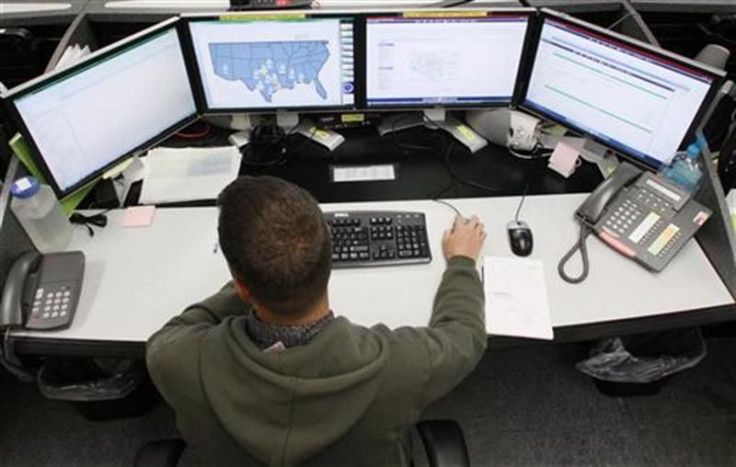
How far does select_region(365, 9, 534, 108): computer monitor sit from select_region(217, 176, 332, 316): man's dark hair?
0.72 m

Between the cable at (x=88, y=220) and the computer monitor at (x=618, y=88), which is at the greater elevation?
the computer monitor at (x=618, y=88)

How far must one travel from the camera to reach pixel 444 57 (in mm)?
1477

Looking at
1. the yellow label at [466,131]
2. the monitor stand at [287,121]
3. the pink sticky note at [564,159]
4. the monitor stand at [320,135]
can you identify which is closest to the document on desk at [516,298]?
the pink sticky note at [564,159]

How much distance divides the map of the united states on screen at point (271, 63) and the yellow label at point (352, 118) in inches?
5.4

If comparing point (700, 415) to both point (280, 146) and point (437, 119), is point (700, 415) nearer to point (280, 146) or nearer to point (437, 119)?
point (437, 119)

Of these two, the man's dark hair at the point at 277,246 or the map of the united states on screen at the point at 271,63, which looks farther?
the map of the united states on screen at the point at 271,63

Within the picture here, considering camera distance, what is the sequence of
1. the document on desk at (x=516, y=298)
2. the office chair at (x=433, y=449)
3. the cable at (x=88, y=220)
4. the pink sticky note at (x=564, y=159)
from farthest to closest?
the pink sticky note at (x=564, y=159), the cable at (x=88, y=220), the document on desk at (x=516, y=298), the office chair at (x=433, y=449)

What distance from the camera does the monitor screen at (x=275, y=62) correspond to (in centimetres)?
A: 139

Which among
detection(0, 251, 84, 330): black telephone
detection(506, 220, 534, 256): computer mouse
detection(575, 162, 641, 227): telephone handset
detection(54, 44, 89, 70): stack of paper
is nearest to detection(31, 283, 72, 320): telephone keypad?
detection(0, 251, 84, 330): black telephone

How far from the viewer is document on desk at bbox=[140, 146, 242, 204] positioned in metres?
1.49

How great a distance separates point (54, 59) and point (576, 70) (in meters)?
1.25

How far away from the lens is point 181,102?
4.95 feet

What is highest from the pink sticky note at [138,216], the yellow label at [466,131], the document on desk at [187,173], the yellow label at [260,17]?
the yellow label at [260,17]

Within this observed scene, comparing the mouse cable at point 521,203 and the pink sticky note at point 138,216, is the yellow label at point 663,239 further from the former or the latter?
the pink sticky note at point 138,216
